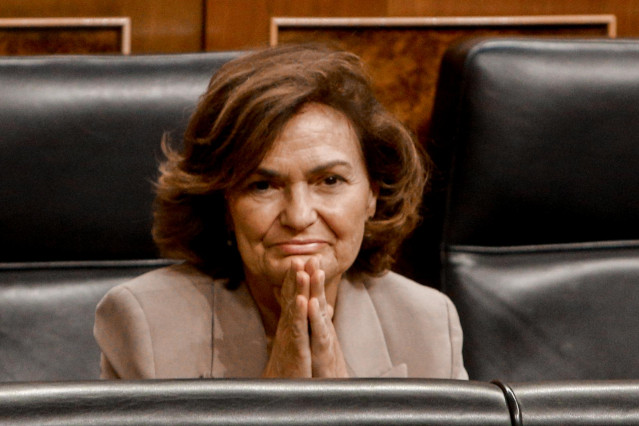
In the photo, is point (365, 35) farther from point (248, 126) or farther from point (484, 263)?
point (248, 126)

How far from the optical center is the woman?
1188mm

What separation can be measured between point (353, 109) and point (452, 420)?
87 cm

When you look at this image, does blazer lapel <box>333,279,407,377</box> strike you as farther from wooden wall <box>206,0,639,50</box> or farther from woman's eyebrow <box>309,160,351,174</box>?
wooden wall <box>206,0,639,50</box>

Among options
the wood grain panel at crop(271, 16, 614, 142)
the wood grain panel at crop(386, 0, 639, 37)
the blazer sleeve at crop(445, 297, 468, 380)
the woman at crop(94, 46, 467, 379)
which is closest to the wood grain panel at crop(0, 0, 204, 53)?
the wood grain panel at crop(271, 16, 614, 142)

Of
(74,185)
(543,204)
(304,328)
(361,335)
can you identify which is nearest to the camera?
(304,328)

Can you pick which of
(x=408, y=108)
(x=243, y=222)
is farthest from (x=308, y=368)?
(x=408, y=108)

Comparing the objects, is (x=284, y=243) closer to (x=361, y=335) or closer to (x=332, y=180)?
(x=332, y=180)

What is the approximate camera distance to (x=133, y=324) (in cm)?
125

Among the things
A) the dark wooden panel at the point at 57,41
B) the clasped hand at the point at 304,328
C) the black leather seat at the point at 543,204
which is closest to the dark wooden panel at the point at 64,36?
the dark wooden panel at the point at 57,41

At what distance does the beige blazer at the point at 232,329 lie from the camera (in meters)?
1.25

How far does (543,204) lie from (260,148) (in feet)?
2.14

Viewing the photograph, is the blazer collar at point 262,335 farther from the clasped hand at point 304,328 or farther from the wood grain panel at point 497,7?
the wood grain panel at point 497,7

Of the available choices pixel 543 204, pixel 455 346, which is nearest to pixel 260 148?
pixel 455 346

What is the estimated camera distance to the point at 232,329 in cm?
130
